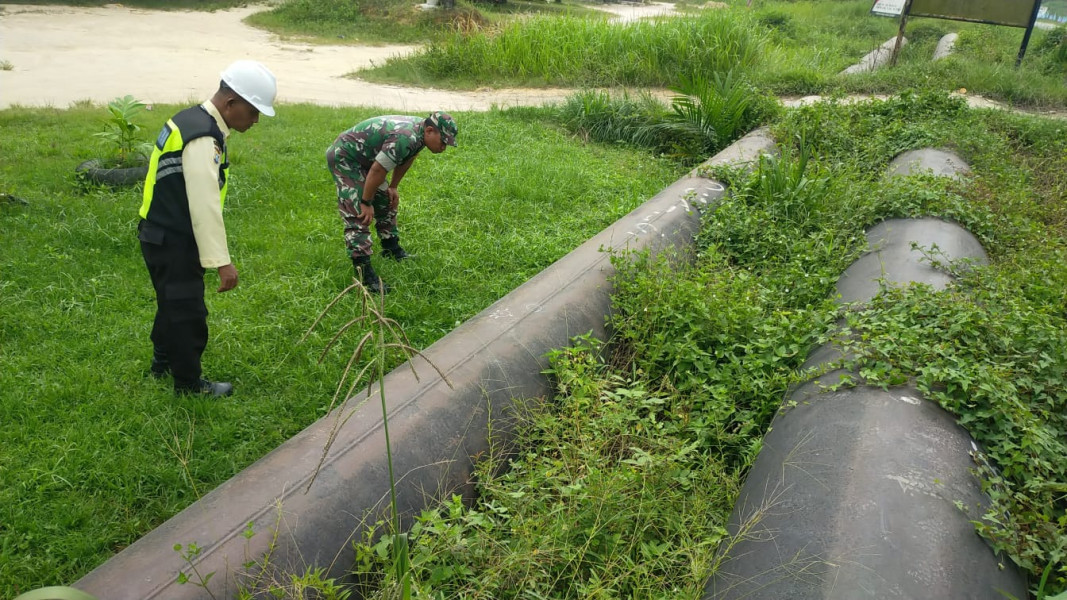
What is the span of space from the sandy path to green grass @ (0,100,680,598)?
2204mm

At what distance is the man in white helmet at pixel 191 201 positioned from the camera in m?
2.74

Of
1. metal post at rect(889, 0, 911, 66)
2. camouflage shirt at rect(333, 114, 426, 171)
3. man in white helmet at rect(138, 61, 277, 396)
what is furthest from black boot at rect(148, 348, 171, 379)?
metal post at rect(889, 0, 911, 66)

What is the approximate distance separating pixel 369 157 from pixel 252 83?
1345 millimetres

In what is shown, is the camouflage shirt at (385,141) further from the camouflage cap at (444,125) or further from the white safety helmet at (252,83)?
the white safety helmet at (252,83)

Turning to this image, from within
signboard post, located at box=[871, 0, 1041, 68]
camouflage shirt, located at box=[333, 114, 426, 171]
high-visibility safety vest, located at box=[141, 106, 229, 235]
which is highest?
high-visibility safety vest, located at box=[141, 106, 229, 235]

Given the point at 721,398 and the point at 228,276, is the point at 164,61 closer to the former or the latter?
the point at 228,276

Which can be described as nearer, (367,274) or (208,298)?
(208,298)

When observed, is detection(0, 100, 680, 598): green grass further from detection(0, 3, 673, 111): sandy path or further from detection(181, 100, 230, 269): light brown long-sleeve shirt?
detection(0, 3, 673, 111): sandy path

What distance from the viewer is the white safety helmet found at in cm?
283

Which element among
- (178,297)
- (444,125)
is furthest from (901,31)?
(178,297)

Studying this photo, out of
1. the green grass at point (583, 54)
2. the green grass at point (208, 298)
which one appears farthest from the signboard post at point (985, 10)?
→ the green grass at point (208, 298)

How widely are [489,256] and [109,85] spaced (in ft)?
25.6

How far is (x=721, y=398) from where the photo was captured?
9.54 feet

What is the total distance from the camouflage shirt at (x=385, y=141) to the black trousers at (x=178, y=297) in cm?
140
